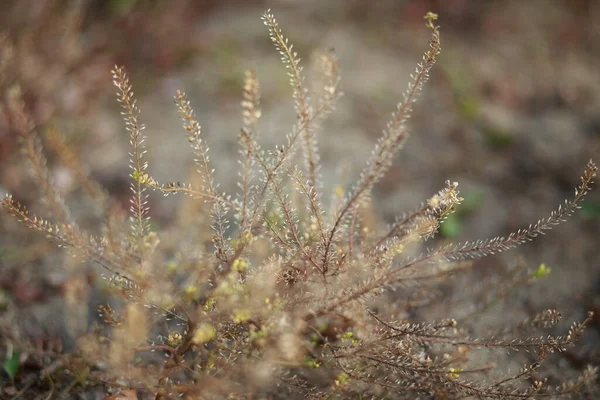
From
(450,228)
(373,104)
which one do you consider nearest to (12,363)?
(450,228)

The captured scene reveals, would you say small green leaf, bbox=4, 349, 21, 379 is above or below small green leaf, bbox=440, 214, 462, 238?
below

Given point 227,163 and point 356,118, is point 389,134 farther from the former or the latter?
point 356,118

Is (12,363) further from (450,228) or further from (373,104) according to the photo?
(373,104)

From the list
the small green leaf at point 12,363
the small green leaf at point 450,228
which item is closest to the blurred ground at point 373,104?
the small green leaf at point 450,228

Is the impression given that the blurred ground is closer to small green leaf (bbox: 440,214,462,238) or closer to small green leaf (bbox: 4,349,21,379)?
small green leaf (bbox: 440,214,462,238)

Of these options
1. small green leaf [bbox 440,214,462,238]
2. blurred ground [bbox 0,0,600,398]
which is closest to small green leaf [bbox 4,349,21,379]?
blurred ground [bbox 0,0,600,398]

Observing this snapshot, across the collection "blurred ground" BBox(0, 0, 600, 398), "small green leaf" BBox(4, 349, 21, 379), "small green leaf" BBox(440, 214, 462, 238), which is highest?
"blurred ground" BBox(0, 0, 600, 398)

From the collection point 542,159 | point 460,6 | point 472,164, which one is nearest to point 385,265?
point 472,164
